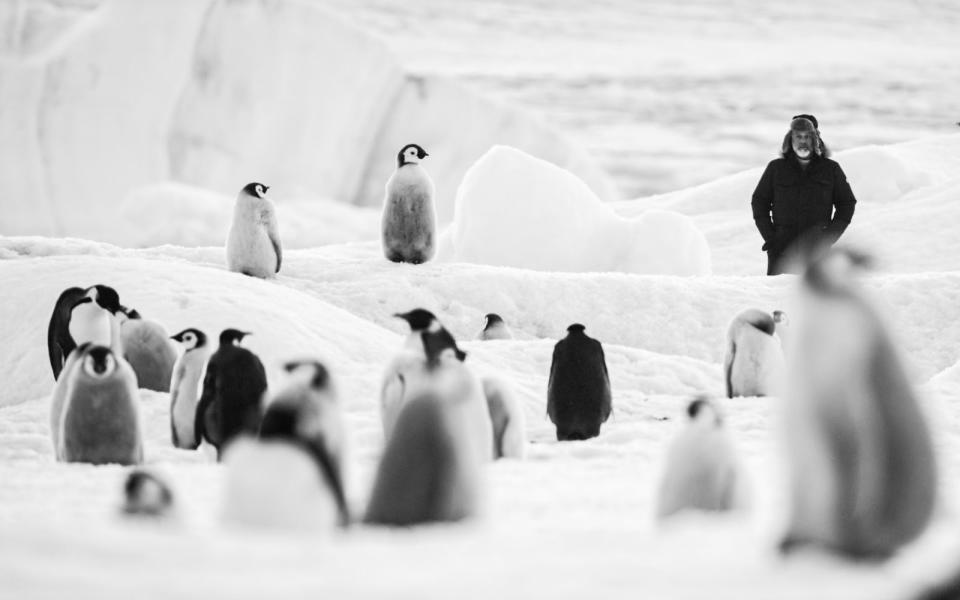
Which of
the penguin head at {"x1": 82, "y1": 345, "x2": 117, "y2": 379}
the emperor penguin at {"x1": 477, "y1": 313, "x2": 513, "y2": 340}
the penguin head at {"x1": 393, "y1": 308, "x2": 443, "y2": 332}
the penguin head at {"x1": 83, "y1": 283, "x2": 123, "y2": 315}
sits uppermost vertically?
the emperor penguin at {"x1": 477, "y1": 313, "x2": 513, "y2": 340}

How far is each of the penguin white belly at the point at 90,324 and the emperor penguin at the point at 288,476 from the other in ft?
14.8

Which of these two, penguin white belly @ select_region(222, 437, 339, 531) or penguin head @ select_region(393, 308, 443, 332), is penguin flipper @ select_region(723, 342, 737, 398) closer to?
penguin head @ select_region(393, 308, 443, 332)

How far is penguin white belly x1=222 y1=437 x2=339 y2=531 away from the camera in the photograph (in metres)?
2.91

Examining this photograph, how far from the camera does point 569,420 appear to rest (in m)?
6.80

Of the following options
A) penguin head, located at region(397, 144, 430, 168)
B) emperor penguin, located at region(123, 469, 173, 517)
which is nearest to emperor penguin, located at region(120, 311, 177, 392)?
penguin head, located at region(397, 144, 430, 168)

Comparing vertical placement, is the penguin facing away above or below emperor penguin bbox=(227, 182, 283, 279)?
below

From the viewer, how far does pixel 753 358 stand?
807 centimetres

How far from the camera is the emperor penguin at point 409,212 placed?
11.6 metres

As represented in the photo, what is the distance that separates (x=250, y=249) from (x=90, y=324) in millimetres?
3300

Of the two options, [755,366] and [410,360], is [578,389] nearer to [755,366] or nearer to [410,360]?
[755,366]

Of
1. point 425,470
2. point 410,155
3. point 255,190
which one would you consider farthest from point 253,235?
point 425,470

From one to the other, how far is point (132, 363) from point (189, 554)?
558cm

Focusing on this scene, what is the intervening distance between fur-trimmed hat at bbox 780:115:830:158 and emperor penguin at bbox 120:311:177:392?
4.84 m

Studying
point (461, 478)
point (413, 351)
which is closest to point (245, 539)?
point (461, 478)
